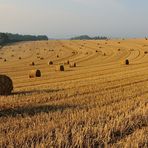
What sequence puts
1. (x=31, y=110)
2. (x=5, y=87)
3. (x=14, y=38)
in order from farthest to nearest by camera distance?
(x=14, y=38) → (x=5, y=87) → (x=31, y=110)

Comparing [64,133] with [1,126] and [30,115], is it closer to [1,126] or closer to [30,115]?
[1,126]

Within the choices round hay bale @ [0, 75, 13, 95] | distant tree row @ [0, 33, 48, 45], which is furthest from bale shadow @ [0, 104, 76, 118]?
distant tree row @ [0, 33, 48, 45]

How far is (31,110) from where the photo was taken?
11703 mm

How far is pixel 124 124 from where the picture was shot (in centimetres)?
914

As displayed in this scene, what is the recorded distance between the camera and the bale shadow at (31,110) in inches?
433

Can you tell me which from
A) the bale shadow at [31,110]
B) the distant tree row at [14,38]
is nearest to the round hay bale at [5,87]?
the bale shadow at [31,110]

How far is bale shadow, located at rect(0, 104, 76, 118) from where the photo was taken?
11.0m

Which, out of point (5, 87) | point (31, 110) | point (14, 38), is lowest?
point (14, 38)

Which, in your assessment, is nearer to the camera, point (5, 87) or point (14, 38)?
point (5, 87)

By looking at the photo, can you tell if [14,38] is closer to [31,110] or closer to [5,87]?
[5,87]

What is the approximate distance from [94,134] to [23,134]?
1397 millimetres

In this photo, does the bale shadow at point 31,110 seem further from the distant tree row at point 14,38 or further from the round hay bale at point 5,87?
the distant tree row at point 14,38

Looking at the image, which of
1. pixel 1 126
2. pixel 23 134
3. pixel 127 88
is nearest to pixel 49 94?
pixel 127 88

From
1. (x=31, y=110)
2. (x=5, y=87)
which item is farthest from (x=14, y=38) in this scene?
(x=31, y=110)
